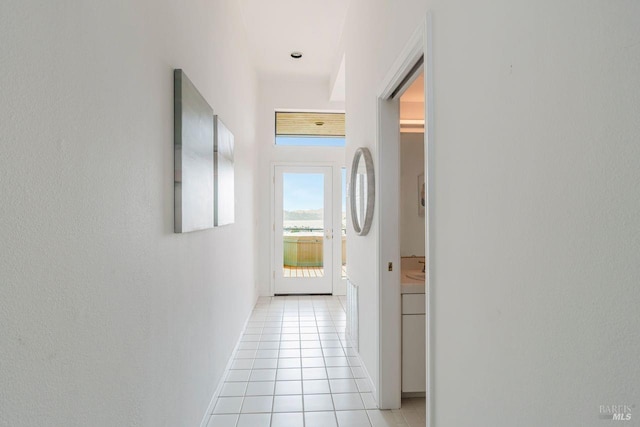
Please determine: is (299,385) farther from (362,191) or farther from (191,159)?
(191,159)

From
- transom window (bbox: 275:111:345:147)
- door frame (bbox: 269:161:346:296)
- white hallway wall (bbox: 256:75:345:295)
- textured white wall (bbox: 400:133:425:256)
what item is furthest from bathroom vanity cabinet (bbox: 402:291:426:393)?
transom window (bbox: 275:111:345:147)

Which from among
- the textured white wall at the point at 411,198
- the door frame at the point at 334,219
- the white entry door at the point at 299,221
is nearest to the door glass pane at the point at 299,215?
the white entry door at the point at 299,221

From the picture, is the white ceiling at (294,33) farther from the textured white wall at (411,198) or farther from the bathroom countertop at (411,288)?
the bathroom countertop at (411,288)

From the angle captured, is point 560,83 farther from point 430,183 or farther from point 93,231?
point 93,231

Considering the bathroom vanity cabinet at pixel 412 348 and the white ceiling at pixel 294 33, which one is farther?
the white ceiling at pixel 294 33

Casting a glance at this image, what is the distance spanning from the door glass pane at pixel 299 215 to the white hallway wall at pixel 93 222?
3.64 meters

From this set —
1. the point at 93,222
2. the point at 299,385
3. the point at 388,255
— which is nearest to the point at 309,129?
the point at 388,255

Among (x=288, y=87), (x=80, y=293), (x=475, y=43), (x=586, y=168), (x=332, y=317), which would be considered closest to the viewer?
(x=586, y=168)

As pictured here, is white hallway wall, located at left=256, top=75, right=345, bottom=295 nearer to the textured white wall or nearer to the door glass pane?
the door glass pane

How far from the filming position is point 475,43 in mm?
1057

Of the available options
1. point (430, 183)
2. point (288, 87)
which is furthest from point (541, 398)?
point (288, 87)

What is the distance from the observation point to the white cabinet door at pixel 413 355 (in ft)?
7.75

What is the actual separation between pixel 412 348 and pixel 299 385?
2.92 ft

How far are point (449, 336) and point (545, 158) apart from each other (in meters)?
0.71
